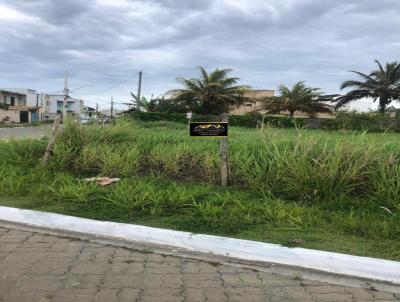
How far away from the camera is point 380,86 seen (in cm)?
3838

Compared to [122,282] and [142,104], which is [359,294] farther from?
[142,104]

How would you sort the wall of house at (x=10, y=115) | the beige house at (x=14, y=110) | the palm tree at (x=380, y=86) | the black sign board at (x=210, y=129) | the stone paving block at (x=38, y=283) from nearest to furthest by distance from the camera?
the stone paving block at (x=38, y=283)
the black sign board at (x=210, y=129)
the palm tree at (x=380, y=86)
the wall of house at (x=10, y=115)
the beige house at (x=14, y=110)

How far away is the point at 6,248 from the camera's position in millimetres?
4984

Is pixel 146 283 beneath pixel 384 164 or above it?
beneath

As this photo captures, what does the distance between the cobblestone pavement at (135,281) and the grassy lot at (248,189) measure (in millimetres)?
804

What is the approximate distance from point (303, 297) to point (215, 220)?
196cm

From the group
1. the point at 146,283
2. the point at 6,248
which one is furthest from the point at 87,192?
the point at 146,283

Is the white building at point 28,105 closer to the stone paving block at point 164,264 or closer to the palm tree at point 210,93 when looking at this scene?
the palm tree at point 210,93

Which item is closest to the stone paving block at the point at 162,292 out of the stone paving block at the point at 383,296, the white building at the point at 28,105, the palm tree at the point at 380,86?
the stone paving block at the point at 383,296

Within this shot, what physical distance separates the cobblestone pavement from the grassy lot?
0.80 metres

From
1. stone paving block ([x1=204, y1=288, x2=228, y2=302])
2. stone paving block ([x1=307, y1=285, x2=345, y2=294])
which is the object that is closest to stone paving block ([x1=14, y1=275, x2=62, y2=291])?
stone paving block ([x1=204, y1=288, x2=228, y2=302])

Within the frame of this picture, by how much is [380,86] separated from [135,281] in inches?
1490

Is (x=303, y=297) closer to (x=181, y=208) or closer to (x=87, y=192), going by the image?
(x=181, y=208)

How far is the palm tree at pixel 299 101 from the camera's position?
4091 centimetres
